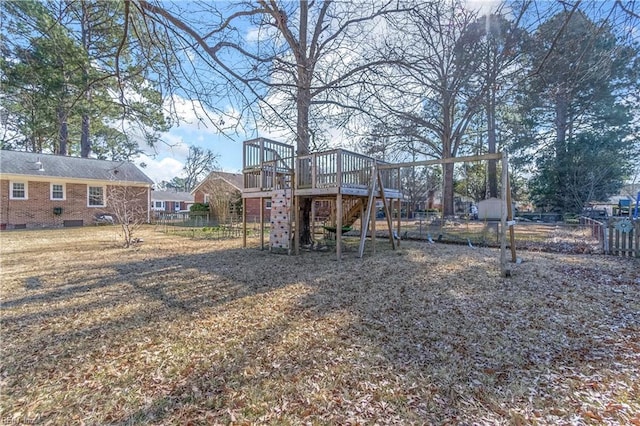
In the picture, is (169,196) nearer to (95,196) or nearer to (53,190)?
(95,196)

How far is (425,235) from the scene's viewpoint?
1148cm

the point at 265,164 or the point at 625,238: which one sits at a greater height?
the point at 265,164

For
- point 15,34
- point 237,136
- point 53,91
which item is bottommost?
point 237,136

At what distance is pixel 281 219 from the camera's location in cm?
823

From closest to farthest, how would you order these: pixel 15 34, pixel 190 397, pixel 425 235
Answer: pixel 190 397, pixel 15 34, pixel 425 235

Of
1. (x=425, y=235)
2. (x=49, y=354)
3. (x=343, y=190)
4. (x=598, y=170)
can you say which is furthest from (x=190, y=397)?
(x=598, y=170)

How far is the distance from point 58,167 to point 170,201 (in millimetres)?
23561

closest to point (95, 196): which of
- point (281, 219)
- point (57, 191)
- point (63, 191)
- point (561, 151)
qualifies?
point (63, 191)

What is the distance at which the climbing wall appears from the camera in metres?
8.02

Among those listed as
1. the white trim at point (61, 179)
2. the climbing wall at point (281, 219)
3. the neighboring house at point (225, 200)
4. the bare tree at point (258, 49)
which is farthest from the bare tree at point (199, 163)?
the bare tree at point (258, 49)

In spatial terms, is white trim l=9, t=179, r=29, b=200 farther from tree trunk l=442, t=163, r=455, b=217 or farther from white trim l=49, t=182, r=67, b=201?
tree trunk l=442, t=163, r=455, b=217

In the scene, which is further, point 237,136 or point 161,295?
point 161,295

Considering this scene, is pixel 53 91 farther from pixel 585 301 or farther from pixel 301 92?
pixel 585 301

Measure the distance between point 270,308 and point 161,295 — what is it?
1.88 metres
